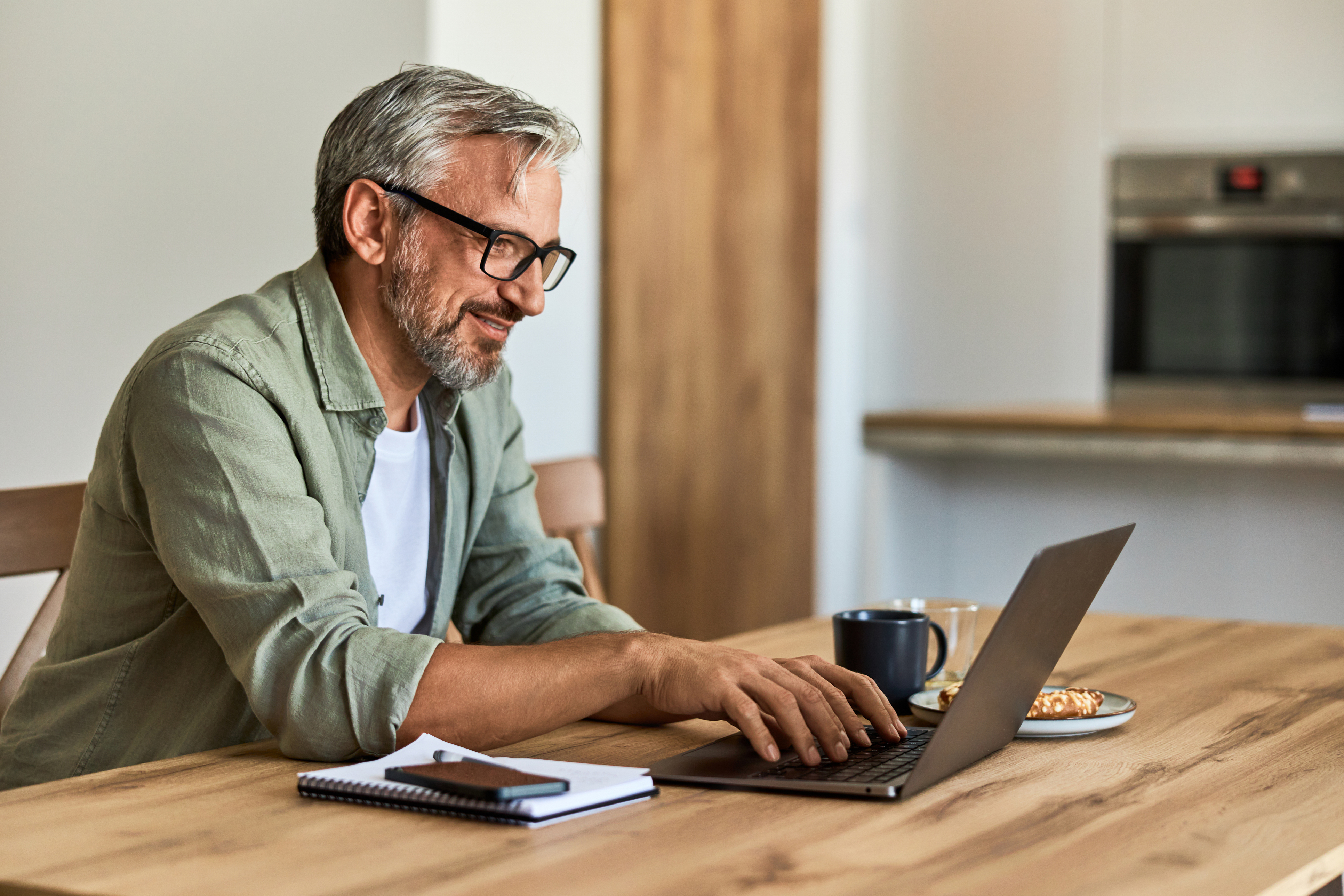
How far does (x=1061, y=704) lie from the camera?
46.1 inches

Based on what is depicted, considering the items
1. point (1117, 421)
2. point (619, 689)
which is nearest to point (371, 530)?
point (619, 689)

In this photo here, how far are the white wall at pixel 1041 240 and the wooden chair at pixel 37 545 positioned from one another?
2.44 meters

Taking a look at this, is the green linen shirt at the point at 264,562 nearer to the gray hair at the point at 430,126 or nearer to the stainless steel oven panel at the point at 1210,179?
the gray hair at the point at 430,126

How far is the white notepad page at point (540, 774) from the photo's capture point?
90 centimetres

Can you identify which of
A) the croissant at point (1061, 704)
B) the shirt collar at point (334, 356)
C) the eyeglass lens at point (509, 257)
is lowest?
the croissant at point (1061, 704)

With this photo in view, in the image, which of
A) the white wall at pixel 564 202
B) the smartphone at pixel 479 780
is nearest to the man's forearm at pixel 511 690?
the smartphone at pixel 479 780

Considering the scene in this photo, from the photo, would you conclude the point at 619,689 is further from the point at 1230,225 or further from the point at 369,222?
the point at 1230,225

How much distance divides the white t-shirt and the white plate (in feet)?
1.69

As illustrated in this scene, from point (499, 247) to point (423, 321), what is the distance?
0.10 m

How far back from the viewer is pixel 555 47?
3102mm

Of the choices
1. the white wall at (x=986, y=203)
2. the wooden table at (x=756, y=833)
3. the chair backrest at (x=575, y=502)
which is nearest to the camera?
the wooden table at (x=756, y=833)

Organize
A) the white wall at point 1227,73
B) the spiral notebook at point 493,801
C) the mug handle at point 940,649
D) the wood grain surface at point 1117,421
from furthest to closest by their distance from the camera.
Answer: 1. the white wall at point 1227,73
2. the wood grain surface at point 1117,421
3. the mug handle at point 940,649
4. the spiral notebook at point 493,801

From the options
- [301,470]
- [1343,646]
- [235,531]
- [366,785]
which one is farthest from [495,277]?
[1343,646]

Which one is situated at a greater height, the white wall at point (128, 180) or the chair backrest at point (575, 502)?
the white wall at point (128, 180)
